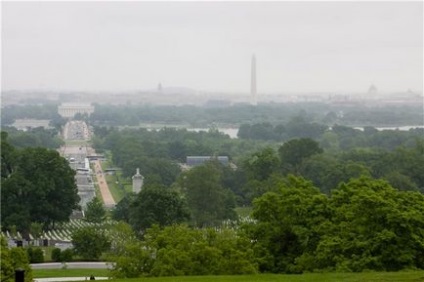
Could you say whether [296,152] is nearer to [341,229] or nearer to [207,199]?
[207,199]

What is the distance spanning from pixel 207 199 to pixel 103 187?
15.6 meters

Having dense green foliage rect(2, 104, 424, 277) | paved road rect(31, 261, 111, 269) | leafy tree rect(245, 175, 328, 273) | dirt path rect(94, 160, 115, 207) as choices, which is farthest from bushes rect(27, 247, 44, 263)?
dirt path rect(94, 160, 115, 207)

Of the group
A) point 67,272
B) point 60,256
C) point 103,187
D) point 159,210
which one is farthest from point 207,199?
point 103,187

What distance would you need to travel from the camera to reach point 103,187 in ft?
161

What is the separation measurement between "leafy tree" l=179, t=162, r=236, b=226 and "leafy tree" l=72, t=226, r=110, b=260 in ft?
29.0

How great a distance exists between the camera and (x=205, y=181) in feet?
116

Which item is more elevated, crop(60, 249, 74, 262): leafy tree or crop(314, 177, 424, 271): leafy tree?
crop(314, 177, 424, 271): leafy tree

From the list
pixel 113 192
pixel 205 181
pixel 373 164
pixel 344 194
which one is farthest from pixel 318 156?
pixel 344 194

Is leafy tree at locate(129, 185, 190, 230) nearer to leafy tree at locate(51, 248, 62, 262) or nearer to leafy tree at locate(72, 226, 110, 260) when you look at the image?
leafy tree at locate(72, 226, 110, 260)

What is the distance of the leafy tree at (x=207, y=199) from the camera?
34062mm

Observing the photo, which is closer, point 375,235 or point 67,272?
point 375,235

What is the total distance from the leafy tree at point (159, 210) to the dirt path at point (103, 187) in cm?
1248

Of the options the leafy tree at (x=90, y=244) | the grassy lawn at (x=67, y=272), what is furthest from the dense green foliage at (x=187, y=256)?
the leafy tree at (x=90, y=244)

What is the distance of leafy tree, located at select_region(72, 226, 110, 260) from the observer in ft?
82.6
